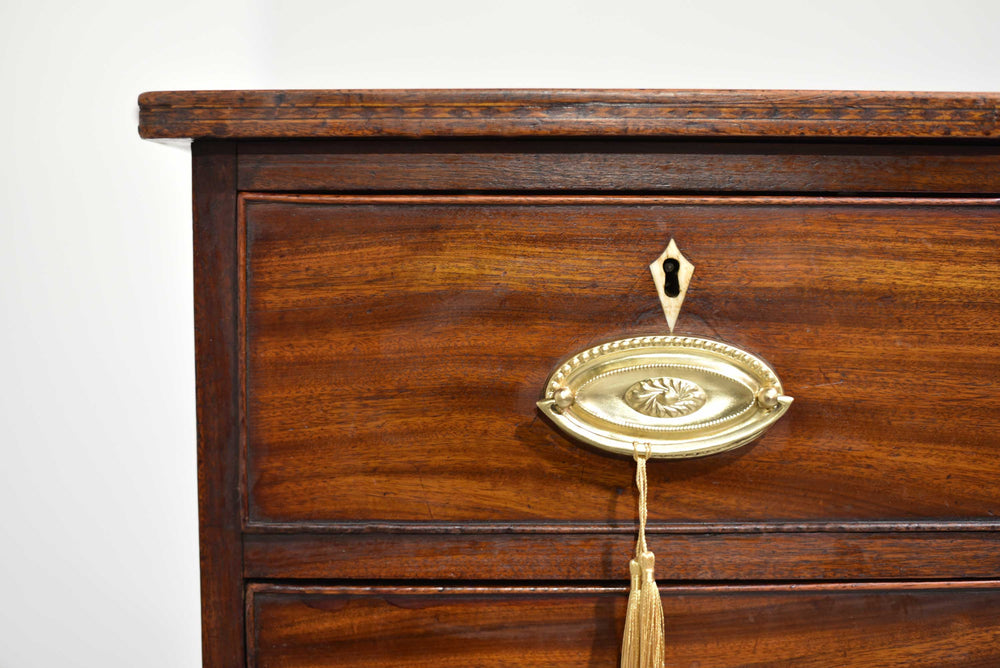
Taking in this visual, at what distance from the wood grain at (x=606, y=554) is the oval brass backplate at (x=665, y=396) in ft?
0.19

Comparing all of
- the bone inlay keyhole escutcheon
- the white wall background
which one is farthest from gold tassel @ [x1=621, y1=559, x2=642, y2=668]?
the white wall background

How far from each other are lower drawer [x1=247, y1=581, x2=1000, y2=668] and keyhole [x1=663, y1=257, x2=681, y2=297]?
0.17 metres

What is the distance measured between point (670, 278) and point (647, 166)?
60 mm

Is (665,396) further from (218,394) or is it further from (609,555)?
(218,394)

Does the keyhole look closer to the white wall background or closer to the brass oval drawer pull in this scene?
the brass oval drawer pull

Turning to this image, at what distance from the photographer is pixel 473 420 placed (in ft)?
1.31

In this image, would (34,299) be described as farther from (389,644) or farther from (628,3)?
(628,3)

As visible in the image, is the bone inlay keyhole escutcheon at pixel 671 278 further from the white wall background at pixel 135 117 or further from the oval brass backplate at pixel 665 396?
the white wall background at pixel 135 117

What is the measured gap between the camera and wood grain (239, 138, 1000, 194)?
0.39 meters

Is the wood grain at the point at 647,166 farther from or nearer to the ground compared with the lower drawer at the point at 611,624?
farther from the ground

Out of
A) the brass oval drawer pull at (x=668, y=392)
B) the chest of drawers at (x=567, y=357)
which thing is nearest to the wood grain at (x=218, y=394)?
the chest of drawers at (x=567, y=357)

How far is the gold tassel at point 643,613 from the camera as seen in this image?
0.39 meters

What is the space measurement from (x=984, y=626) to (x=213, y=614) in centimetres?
43

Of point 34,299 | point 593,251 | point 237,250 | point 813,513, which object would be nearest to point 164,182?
point 34,299
